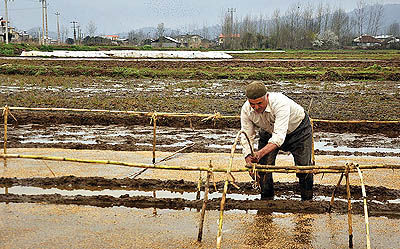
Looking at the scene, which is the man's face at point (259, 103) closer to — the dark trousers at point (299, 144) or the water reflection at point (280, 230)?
the dark trousers at point (299, 144)

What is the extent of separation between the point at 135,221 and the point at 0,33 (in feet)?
184

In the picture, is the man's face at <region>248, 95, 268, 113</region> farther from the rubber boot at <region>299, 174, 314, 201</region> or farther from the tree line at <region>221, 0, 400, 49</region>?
the tree line at <region>221, 0, 400, 49</region>

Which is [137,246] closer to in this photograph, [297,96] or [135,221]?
[135,221]

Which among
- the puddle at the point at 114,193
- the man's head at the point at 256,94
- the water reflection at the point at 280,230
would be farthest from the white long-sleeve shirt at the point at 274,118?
the puddle at the point at 114,193

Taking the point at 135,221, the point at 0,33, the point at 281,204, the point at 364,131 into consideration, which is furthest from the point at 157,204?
the point at 0,33

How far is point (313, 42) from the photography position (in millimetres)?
60000

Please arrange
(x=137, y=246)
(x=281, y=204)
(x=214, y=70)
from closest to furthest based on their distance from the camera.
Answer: (x=137, y=246) < (x=281, y=204) < (x=214, y=70)

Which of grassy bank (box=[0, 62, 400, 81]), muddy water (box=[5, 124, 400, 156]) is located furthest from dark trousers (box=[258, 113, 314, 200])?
grassy bank (box=[0, 62, 400, 81])

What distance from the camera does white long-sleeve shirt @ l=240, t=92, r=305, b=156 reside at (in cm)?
405

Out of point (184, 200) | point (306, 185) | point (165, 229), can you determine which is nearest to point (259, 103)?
point (306, 185)

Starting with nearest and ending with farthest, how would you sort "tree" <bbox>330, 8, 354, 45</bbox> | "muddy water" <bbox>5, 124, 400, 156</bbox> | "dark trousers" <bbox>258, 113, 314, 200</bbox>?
"dark trousers" <bbox>258, 113, 314, 200</bbox>
"muddy water" <bbox>5, 124, 400, 156</bbox>
"tree" <bbox>330, 8, 354, 45</bbox>

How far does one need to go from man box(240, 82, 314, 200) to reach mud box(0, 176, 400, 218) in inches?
9.8

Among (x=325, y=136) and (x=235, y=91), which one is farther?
(x=235, y=91)

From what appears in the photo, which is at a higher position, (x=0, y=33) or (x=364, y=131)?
(x=0, y=33)
